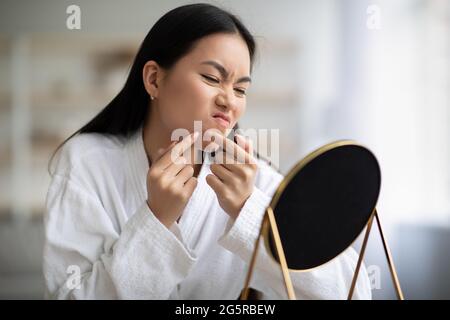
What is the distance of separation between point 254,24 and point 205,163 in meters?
0.40

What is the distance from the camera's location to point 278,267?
2.35 ft

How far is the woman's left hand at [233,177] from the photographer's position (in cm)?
67

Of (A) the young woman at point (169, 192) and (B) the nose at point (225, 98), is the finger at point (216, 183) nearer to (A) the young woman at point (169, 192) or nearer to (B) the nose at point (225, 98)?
(A) the young woman at point (169, 192)

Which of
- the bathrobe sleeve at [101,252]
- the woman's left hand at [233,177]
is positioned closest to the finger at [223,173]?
the woman's left hand at [233,177]

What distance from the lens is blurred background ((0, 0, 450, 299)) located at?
1.81 metres

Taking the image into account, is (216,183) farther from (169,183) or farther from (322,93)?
(322,93)

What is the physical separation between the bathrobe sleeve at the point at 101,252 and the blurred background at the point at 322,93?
817 millimetres

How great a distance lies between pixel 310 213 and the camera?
565mm

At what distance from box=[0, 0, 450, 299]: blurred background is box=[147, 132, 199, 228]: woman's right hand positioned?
966mm

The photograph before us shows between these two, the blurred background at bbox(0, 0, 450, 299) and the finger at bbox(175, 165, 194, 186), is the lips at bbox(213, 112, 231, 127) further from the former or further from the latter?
the blurred background at bbox(0, 0, 450, 299)

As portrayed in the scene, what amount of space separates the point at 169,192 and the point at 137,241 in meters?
0.09

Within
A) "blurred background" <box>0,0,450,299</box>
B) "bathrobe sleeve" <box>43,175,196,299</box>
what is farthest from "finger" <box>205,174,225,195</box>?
"blurred background" <box>0,0,450,299</box>

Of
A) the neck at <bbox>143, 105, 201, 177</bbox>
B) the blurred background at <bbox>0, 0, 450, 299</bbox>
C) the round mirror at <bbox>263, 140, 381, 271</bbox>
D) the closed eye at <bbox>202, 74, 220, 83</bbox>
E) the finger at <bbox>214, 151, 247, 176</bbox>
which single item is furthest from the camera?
the blurred background at <bbox>0, 0, 450, 299</bbox>
